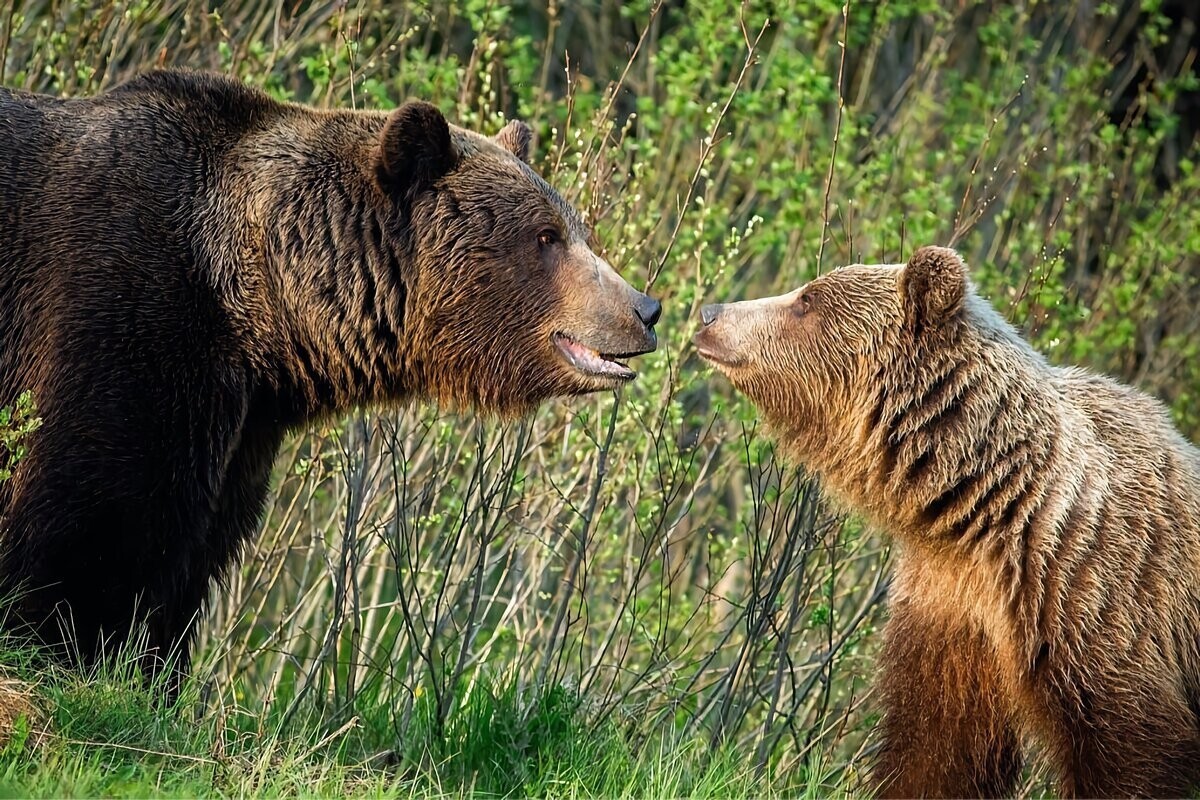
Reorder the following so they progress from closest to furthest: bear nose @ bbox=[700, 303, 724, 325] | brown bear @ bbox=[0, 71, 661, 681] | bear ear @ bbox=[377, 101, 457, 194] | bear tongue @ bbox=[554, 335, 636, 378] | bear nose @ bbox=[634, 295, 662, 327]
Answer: brown bear @ bbox=[0, 71, 661, 681] < bear ear @ bbox=[377, 101, 457, 194] < bear nose @ bbox=[634, 295, 662, 327] < bear tongue @ bbox=[554, 335, 636, 378] < bear nose @ bbox=[700, 303, 724, 325]

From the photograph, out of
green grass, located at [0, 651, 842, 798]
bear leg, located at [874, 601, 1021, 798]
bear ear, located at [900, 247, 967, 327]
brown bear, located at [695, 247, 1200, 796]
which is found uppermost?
bear ear, located at [900, 247, 967, 327]

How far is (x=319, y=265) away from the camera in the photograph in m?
6.18

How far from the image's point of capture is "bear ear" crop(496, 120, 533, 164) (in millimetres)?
6684

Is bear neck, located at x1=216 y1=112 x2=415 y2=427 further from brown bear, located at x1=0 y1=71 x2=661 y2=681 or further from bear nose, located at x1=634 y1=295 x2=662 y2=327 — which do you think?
bear nose, located at x1=634 y1=295 x2=662 y2=327

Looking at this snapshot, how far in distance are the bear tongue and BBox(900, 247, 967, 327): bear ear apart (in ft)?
3.58

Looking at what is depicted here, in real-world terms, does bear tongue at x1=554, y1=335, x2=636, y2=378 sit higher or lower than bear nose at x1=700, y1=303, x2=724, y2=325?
lower

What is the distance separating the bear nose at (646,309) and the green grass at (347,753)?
1.48 meters

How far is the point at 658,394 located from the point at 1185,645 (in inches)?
132

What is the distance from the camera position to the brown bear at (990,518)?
18.8 feet

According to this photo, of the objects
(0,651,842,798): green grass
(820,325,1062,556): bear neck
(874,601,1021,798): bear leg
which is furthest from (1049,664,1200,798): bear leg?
(0,651,842,798): green grass

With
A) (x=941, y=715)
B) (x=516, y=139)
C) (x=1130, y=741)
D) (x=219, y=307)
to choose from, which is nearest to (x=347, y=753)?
(x=219, y=307)

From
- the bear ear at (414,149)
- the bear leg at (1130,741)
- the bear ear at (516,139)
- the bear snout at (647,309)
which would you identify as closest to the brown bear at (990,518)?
the bear leg at (1130,741)

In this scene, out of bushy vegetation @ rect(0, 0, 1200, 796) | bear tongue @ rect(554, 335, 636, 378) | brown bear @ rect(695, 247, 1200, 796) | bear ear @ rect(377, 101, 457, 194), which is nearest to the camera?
brown bear @ rect(695, 247, 1200, 796)

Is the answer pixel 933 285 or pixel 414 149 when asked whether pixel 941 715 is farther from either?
pixel 414 149
